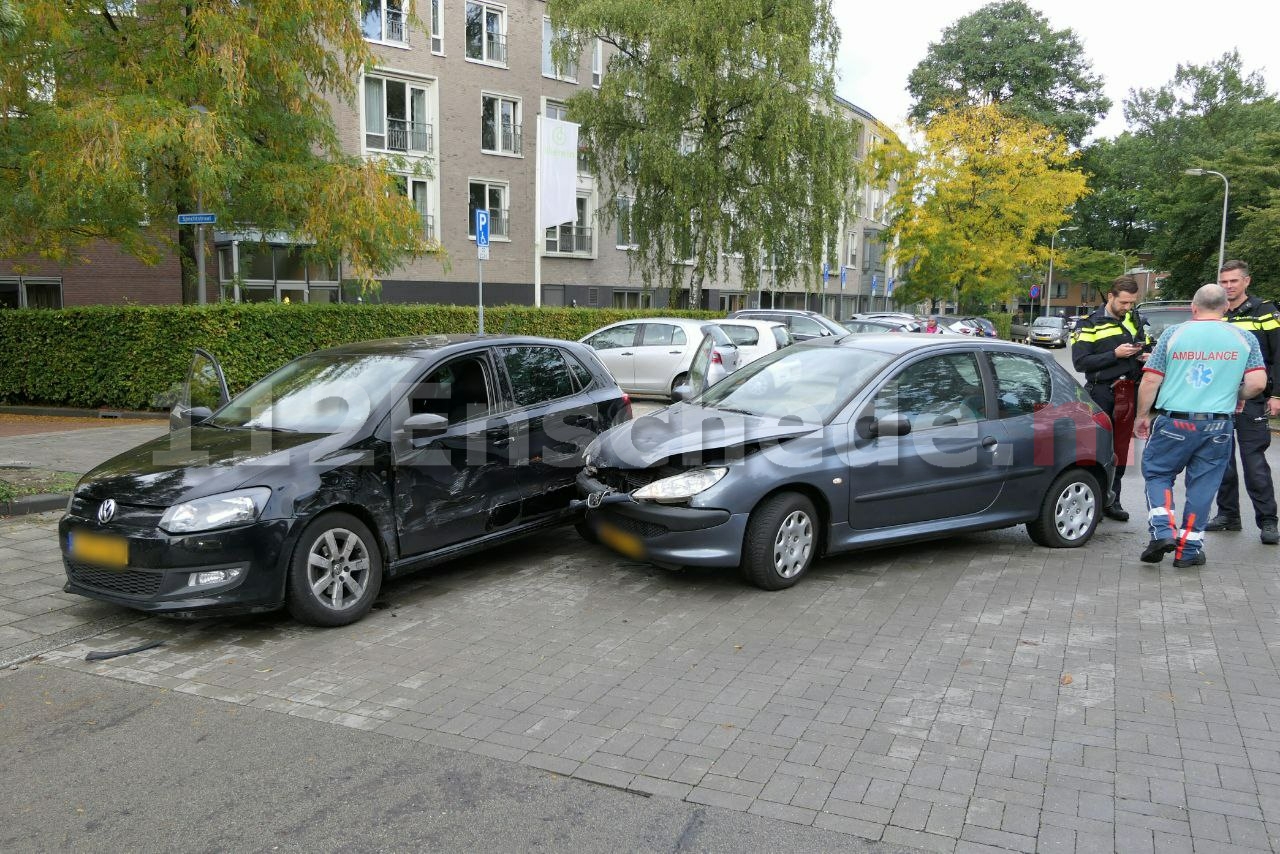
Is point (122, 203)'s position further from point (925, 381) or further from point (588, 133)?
point (588, 133)

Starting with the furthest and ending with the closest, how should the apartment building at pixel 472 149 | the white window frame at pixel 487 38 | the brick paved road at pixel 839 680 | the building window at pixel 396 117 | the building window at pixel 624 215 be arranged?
1. the white window frame at pixel 487 38
2. the building window at pixel 396 117
3. the apartment building at pixel 472 149
4. the building window at pixel 624 215
5. the brick paved road at pixel 839 680

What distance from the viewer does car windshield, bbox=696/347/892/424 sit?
248 inches

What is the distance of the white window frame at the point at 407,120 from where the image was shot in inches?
1163

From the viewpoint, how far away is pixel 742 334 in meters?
18.2

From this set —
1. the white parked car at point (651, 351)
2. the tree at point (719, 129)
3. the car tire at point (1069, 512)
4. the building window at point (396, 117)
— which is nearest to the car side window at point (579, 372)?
the car tire at point (1069, 512)

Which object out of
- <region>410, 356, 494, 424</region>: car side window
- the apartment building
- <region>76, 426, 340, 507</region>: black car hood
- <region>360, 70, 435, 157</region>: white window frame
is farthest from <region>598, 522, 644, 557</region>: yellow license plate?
<region>360, 70, 435, 157</region>: white window frame

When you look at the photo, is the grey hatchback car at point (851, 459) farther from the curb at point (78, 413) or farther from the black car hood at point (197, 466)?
the curb at point (78, 413)

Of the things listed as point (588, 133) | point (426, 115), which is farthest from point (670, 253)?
point (426, 115)

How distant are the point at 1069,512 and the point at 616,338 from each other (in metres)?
11.1

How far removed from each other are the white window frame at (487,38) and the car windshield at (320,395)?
28.0 metres

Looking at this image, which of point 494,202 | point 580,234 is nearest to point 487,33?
point 494,202

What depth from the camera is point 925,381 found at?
6.49 m

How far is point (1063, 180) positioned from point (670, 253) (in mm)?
18925

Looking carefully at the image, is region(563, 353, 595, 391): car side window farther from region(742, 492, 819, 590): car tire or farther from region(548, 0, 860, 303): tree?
region(548, 0, 860, 303): tree
